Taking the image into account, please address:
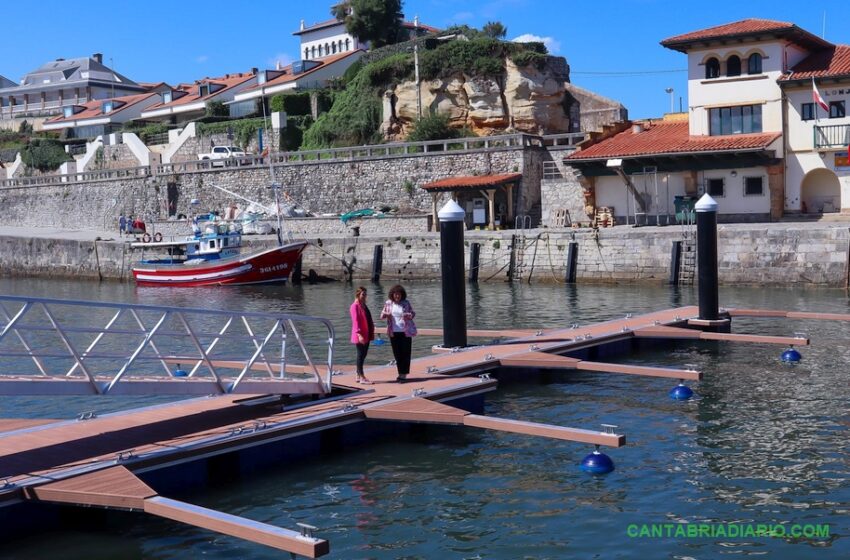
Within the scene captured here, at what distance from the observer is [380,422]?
45.4 ft

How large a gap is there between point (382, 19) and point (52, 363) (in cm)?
4467

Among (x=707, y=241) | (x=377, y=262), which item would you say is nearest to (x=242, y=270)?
(x=377, y=262)

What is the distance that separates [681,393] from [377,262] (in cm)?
2621

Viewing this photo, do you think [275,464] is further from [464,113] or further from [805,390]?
[464,113]

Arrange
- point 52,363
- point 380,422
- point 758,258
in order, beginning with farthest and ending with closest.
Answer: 1. point 758,258
2. point 52,363
3. point 380,422

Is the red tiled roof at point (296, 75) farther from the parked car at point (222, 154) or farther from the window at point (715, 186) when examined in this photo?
the window at point (715, 186)

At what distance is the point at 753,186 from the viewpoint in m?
37.2

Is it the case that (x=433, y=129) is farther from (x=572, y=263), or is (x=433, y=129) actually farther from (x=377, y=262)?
(x=572, y=263)

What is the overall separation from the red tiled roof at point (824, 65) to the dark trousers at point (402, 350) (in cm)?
2640

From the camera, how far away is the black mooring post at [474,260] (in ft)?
127

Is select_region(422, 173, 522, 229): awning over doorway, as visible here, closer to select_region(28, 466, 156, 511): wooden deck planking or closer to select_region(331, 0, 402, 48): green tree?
select_region(331, 0, 402, 48): green tree

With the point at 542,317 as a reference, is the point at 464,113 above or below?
above

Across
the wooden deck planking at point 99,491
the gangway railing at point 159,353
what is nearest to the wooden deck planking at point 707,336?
the gangway railing at point 159,353

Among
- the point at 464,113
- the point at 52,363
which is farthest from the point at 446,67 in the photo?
the point at 52,363
